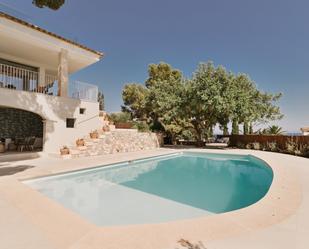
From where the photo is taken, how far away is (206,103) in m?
17.9

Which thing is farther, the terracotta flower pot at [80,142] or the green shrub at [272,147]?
the green shrub at [272,147]

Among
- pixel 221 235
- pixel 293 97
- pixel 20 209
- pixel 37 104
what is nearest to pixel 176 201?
pixel 221 235

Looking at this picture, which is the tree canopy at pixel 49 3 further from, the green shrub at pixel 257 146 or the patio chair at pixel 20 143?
the green shrub at pixel 257 146

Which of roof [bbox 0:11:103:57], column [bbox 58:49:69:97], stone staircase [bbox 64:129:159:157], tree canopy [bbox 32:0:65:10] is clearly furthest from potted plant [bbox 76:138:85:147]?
tree canopy [bbox 32:0:65:10]

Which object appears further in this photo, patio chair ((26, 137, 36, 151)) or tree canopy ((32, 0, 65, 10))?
patio chair ((26, 137, 36, 151))

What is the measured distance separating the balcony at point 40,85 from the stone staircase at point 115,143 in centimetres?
321

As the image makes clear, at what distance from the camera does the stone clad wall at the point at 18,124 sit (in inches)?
518

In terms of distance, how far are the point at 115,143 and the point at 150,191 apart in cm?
881

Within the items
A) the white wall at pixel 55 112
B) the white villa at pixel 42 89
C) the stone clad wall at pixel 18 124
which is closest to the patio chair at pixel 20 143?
the white villa at pixel 42 89

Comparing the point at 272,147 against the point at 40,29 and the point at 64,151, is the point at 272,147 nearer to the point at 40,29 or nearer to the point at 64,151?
the point at 64,151

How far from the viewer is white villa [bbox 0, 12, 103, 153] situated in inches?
444

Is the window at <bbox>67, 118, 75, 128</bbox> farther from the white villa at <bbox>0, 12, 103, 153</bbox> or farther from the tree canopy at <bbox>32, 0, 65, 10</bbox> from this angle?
the tree canopy at <bbox>32, 0, 65, 10</bbox>

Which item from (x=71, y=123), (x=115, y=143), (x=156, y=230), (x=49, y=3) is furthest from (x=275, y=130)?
(x=49, y=3)

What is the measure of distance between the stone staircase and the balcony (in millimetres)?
3207
